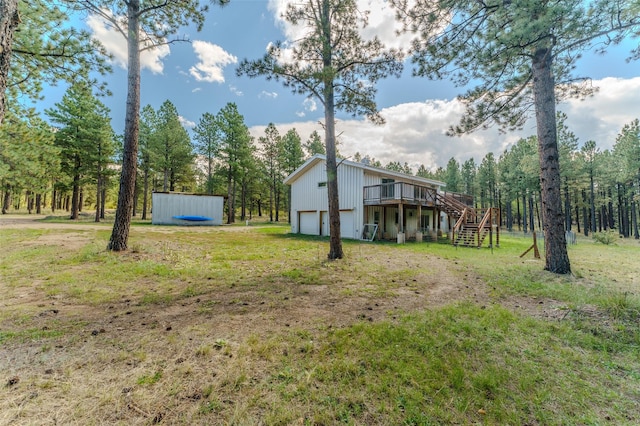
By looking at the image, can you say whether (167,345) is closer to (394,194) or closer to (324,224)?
(394,194)

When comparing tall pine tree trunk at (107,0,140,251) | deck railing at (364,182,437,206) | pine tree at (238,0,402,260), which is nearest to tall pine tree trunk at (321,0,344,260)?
pine tree at (238,0,402,260)

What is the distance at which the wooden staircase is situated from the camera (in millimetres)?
14356

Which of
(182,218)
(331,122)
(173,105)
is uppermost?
(173,105)

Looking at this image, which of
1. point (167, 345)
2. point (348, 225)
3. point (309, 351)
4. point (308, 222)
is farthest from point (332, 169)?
point (308, 222)

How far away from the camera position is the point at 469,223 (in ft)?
53.4

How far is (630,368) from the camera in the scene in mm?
2701

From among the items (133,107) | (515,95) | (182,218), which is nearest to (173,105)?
(182,218)

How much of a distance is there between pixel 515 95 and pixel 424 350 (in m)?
8.70

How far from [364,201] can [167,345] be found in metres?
14.3

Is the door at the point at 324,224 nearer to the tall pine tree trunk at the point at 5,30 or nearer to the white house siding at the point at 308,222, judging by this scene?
the white house siding at the point at 308,222

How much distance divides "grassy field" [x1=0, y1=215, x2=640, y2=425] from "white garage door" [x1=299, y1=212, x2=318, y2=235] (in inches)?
519

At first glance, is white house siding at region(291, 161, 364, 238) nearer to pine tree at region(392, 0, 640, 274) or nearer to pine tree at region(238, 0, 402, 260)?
pine tree at region(238, 0, 402, 260)

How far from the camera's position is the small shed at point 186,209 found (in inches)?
946

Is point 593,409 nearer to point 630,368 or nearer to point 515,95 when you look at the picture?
point 630,368
